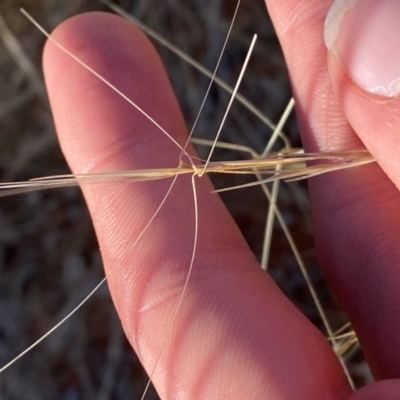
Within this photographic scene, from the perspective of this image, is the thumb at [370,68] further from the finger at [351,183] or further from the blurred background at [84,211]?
the blurred background at [84,211]

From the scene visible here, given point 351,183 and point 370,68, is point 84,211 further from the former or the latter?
point 370,68

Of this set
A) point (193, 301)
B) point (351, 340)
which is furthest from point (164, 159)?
point (351, 340)

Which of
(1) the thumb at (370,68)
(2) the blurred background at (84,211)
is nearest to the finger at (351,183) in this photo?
(1) the thumb at (370,68)

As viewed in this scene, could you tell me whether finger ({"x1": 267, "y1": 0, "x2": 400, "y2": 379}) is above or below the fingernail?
below

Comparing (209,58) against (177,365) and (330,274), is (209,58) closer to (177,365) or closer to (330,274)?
(330,274)

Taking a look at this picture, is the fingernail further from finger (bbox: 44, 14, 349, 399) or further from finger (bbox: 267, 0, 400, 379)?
finger (bbox: 44, 14, 349, 399)

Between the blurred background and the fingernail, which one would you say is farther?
the blurred background

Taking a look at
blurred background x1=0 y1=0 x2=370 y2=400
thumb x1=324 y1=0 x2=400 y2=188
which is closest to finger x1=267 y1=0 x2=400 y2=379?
thumb x1=324 y1=0 x2=400 y2=188
